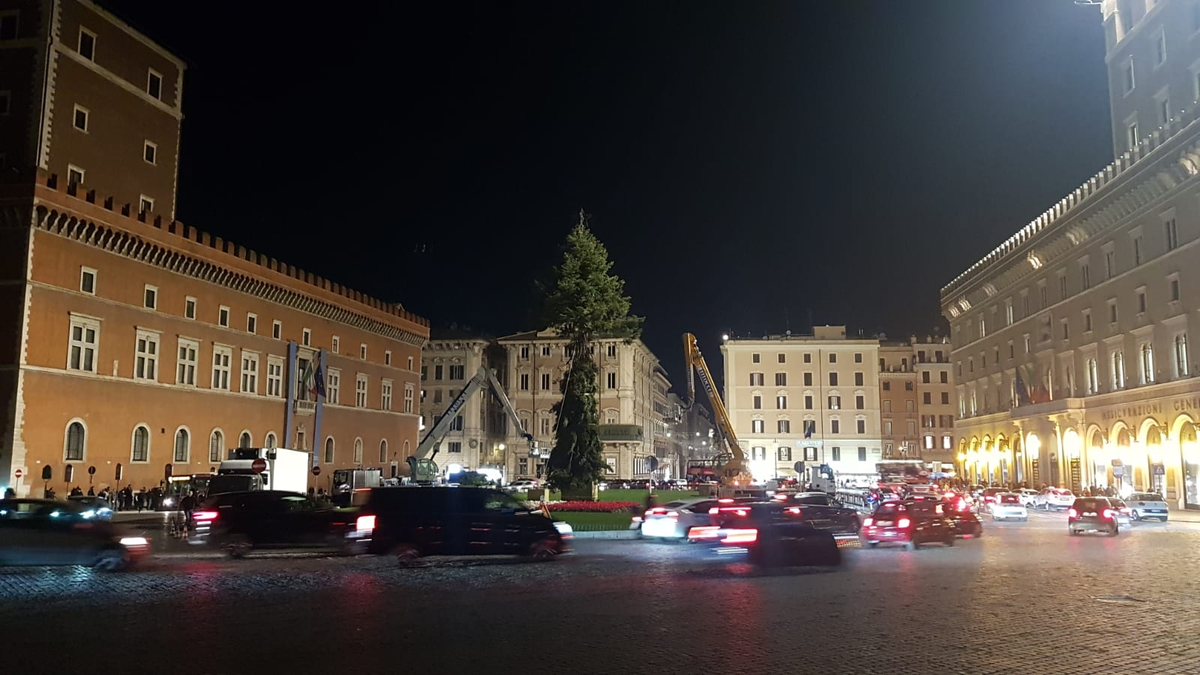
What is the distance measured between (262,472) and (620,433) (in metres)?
50.4

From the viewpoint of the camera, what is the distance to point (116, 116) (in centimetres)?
4609

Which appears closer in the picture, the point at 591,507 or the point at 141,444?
the point at 591,507

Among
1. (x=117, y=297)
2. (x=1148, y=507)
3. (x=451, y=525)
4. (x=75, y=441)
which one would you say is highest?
(x=117, y=297)

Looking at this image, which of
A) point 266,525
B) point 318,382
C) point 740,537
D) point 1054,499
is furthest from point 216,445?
point 1054,499

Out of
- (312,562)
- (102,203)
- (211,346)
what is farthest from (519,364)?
→ (312,562)

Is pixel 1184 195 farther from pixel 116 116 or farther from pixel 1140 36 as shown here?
pixel 116 116

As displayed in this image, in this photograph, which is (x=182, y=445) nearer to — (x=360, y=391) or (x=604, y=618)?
(x=360, y=391)

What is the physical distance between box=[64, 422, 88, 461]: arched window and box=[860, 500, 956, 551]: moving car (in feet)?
106

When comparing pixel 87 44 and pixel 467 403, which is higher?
pixel 87 44

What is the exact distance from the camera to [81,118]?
4372 centimetres

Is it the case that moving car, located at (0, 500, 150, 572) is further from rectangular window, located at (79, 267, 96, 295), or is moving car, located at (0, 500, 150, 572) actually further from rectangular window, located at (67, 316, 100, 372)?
rectangular window, located at (79, 267, 96, 295)

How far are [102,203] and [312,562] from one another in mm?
28908

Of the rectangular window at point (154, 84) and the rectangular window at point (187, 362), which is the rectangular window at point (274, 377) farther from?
the rectangular window at point (154, 84)

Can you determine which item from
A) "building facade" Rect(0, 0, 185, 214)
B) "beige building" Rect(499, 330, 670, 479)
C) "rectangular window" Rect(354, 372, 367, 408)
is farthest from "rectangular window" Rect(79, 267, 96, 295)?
"beige building" Rect(499, 330, 670, 479)
